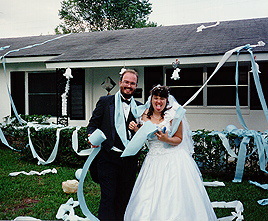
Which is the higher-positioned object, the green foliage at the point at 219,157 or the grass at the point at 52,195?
the green foliage at the point at 219,157

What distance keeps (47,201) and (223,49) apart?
525cm

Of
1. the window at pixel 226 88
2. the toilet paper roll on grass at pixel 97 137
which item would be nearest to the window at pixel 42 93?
the window at pixel 226 88

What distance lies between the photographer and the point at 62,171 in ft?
24.0

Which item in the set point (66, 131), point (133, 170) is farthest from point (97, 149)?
point (66, 131)

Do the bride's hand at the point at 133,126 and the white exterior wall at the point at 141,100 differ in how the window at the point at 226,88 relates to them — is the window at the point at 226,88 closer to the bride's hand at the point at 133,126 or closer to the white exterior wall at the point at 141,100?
the white exterior wall at the point at 141,100

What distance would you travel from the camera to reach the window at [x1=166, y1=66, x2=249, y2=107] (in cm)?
912

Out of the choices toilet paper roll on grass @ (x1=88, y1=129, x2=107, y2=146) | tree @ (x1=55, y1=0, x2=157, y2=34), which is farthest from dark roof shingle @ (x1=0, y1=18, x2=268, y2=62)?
tree @ (x1=55, y1=0, x2=157, y2=34)

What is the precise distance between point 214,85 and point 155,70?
67.9 inches

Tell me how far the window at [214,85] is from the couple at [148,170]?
5.76m

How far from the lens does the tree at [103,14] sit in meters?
38.1

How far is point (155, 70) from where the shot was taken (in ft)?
32.1

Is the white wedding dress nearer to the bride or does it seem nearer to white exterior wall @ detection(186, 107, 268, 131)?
the bride

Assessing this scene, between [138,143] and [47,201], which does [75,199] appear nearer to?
[47,201]

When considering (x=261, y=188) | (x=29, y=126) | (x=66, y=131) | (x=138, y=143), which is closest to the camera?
(x=138, y=143)
